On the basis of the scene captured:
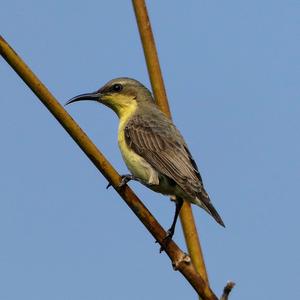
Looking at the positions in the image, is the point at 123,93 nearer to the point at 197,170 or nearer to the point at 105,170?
the point at 197,170

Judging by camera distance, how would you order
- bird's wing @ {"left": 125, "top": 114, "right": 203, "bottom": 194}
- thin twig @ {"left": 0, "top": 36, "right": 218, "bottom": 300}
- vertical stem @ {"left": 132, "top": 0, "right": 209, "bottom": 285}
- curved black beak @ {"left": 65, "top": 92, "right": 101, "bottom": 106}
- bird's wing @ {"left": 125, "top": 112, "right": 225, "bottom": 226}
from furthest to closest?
curved black beak @ {"left": 65, "top": 92, "right": 101, "bottom": 106} < bird's wing @ {"left": 125, "top": 114, "right": 203, "bottom": 194} < bird's wing @ {"left": 125, "top": 112, "right": 225, "bottom": 226} < vertical stem @ {"left": 132, "top": 0, "right": 209, "bottom": 285} < thin twig @ {"left": 0, "top": 36, "right": 218, "bottom": 300}

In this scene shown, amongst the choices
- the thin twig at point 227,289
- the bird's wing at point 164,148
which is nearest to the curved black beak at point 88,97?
the bird's wing at point 164,148

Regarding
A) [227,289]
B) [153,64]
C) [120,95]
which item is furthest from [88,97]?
[227,289]

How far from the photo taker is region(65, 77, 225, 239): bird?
20.3 feet

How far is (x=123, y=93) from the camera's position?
798 cm

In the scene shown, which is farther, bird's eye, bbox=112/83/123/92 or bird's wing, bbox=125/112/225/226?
bird's eye, bbox=112/83/123/92

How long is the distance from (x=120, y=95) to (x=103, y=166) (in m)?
4.13

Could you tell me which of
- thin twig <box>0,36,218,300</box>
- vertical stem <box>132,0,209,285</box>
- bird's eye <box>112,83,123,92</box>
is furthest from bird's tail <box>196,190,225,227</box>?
bird's eye <box>112,83,123,92</box>

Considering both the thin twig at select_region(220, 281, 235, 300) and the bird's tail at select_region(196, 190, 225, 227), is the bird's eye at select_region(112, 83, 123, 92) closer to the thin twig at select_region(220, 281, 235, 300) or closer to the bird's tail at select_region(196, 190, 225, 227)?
the bird's tail at select_region(196, 190, 225, 227)

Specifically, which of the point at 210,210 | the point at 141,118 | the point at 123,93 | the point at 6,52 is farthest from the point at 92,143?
the point at 123,93

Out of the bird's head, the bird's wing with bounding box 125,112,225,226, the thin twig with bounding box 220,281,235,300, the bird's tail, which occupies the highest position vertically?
the bird's head

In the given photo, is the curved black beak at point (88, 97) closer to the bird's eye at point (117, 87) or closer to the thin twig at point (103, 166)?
the bird's eye at point (117, 87)

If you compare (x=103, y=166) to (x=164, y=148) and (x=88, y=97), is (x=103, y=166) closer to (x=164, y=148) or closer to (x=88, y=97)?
(x=164, y=148)

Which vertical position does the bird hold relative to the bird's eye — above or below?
below
